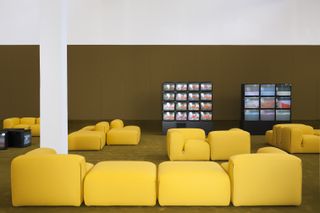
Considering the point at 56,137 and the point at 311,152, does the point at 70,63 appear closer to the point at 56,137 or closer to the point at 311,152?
the point at 56,137

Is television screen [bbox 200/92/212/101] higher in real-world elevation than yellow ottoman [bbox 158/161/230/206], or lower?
higher

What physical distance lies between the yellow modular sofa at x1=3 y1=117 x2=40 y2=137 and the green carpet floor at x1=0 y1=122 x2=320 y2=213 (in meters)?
0.90

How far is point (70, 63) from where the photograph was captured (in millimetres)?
15562

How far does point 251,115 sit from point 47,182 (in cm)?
1044

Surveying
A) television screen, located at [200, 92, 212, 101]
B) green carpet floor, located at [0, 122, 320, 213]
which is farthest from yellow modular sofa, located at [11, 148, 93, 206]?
television screen, located at [200, 92, 212, 101]

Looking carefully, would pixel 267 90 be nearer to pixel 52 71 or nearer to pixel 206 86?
pixel 206 86

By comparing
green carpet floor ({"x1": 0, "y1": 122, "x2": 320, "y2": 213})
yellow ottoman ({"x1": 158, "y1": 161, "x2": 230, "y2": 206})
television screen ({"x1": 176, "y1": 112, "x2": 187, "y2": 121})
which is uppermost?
television screen ({"x1": 176, "y1": 112, "x2": 187, "y2": 121})

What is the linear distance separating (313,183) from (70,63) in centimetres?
1143

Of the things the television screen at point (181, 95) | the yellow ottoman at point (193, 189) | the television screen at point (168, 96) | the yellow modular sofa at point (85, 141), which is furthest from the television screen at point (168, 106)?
the yellow ottoman at point (193, 189)

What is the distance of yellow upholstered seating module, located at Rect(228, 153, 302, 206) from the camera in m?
5.22

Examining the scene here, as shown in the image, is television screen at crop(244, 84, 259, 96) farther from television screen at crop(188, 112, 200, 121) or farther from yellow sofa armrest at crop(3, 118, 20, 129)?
yellow sofa armrest at crop(3, 118, 20, 129)

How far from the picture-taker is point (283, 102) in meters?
14.3

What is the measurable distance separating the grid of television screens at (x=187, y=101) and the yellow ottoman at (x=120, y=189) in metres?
9.20
